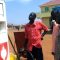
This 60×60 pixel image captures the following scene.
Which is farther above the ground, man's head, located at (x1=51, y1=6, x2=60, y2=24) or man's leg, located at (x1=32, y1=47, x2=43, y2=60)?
man's head, located at (x1=51, y1=6, x2=60, y2=24)

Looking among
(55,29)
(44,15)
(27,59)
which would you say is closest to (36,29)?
(27,59)

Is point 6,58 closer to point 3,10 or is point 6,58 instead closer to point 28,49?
point 3,10

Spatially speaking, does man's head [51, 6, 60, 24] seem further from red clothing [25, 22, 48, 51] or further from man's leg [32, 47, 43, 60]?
man's leg [32, 47, 43, 60]

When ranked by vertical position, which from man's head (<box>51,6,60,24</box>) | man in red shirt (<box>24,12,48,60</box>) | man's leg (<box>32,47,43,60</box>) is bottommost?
man's leg (<box>32,47,43,60</box>)

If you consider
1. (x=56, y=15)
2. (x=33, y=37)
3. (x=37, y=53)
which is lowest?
(x=37, y=53)

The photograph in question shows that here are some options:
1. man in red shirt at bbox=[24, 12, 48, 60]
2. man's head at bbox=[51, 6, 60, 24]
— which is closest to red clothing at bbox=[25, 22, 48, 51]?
man in red shirt at bbox=[24, 12, 48, 60]

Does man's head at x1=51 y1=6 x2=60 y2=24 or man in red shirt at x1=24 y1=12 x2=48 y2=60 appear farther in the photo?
man in red shirt at x1=24 y1=12 x2=48 y2=60

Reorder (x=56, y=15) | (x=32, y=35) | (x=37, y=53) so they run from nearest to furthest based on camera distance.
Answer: (x=56, y=15)
(x=32, y=35)
(x=37, y=53)

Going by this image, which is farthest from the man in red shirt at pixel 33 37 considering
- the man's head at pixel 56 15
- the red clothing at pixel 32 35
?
the man's head at pixel 56 15

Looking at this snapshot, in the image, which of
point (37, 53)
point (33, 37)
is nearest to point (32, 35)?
point (33, 37)

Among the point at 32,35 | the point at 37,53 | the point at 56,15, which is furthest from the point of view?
the point at 37,53

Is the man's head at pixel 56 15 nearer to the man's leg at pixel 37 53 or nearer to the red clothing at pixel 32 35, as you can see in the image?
the red clothing at pixel 32 35

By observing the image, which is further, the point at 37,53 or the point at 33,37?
the point at 37,53

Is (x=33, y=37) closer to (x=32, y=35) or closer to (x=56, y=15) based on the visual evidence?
(x=32, y=35)
